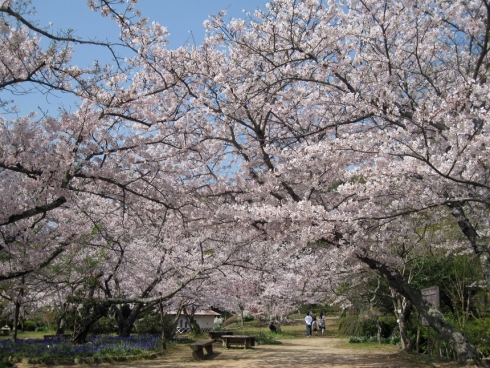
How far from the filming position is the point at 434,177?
5.93m

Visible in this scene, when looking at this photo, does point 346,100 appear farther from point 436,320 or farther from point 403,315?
point 403,315

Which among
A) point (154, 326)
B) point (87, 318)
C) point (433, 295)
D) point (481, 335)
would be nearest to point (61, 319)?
point (87, 318)

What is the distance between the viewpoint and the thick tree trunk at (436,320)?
22.6 ft

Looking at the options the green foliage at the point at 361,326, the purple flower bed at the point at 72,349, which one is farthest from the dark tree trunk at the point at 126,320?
the green foliage at the point at 361,326

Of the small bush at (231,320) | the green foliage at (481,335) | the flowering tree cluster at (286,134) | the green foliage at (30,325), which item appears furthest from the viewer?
the small bush at (231,320)

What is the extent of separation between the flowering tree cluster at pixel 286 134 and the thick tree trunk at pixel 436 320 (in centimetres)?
2

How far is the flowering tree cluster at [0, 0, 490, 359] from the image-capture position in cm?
596

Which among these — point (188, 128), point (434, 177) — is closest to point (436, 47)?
point (434, 177)

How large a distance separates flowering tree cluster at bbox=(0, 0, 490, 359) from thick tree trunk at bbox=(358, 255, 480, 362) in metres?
0.02

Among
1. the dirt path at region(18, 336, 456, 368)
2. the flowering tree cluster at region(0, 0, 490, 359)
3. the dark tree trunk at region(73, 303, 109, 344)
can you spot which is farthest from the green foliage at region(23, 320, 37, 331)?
the flowering tree cluster at region(0, 0, 490, 359)

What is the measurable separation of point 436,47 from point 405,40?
1.77ft

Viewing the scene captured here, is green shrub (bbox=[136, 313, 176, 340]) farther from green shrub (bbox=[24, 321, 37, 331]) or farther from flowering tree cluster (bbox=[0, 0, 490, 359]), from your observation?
green shrub (bbox=[24, 321, 37, 331])

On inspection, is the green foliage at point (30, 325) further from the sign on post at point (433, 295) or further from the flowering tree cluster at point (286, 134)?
the sign on post at point (433, 295)

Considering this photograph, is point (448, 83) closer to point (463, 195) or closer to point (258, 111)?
point (463, 195)
